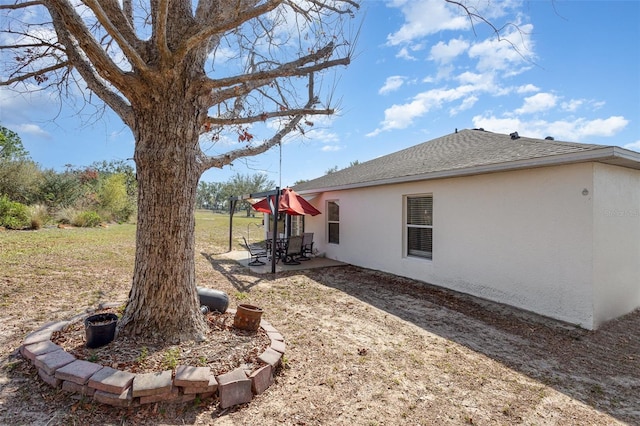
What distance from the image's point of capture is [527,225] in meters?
5.68

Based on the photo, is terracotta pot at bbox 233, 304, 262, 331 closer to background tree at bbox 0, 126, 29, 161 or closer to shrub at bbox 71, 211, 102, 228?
shrub at bbox 71, 211, 102, 228

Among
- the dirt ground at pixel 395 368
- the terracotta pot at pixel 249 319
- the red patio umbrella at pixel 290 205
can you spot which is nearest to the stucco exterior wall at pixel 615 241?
the dirt ground at pixel 395 368

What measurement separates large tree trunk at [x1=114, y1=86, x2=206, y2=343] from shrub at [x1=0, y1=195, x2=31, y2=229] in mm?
16216

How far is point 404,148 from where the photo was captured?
1309 cm

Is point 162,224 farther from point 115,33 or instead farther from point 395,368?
point 395,368

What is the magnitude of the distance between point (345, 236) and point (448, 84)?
5694mm

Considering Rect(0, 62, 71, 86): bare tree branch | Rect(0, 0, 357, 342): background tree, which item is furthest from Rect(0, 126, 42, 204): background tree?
Rect(0, 0, 357, 342): background tree

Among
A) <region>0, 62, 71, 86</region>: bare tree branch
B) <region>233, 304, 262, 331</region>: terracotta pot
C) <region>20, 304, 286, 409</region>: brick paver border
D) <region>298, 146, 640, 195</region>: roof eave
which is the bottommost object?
<region>20, 304, 286, 409</region>: brick paver border

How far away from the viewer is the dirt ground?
101 inches

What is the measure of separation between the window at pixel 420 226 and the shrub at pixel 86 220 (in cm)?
1936

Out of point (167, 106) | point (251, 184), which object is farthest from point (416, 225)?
point (251, 184)

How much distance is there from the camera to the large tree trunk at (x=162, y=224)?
3.34 meters

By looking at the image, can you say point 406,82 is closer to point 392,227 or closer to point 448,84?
point 448,84

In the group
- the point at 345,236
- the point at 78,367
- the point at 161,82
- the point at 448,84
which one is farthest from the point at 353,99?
the point at 345,236
